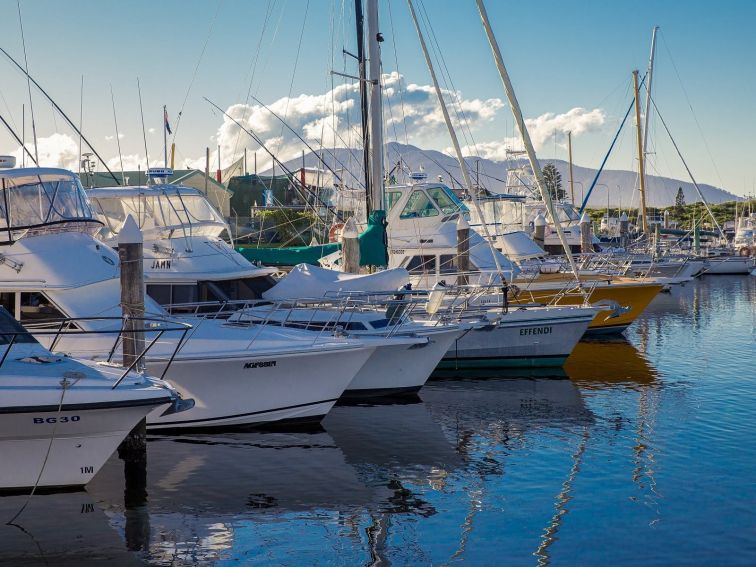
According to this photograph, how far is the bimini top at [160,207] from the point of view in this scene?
69.4 ft

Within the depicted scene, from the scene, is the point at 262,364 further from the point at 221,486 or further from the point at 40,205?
the point at 40,205

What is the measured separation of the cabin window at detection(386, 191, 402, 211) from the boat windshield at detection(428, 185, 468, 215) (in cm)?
97

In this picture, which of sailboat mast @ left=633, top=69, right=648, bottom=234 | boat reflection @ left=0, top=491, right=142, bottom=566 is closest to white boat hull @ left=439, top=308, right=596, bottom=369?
boat reflection @ left=0, top=491, right=142, bottom=566

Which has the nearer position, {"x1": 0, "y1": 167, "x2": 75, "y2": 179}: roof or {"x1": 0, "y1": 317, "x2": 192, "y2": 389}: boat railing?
{"x1": 0, "y1": 317, "x2": 192, "y2": 389}: boat railing

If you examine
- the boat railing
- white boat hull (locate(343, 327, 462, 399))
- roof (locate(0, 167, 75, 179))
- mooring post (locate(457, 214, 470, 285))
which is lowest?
white boat hull (locate(343, 327, 462, 399))

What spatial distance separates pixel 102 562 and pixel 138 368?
3978mm

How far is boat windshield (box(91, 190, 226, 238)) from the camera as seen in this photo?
21094 mm

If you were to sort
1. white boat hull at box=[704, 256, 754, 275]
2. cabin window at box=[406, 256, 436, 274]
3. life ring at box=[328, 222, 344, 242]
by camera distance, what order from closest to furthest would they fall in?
cabin window at box=[406, 256, 436, 274] < life ring at box=[328, 222, 344, 242] < white boat hull at box=[704, 256, 754, 275]

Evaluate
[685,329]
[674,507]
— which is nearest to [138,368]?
[674,507]

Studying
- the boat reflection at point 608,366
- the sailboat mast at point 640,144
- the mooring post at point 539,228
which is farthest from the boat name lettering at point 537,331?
the sailboat mast at point 640,144

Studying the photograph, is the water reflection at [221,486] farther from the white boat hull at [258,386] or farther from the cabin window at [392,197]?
the cabin window at [392,197]

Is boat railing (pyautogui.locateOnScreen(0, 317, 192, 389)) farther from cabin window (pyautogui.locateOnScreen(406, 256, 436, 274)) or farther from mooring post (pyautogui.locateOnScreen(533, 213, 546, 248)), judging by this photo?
mooring post (pyautogui.locateOnScreen(533, 213, 546, 248))

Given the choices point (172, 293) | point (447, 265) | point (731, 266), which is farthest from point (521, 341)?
point (731, 266)

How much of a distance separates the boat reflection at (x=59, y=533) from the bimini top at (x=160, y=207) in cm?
947
